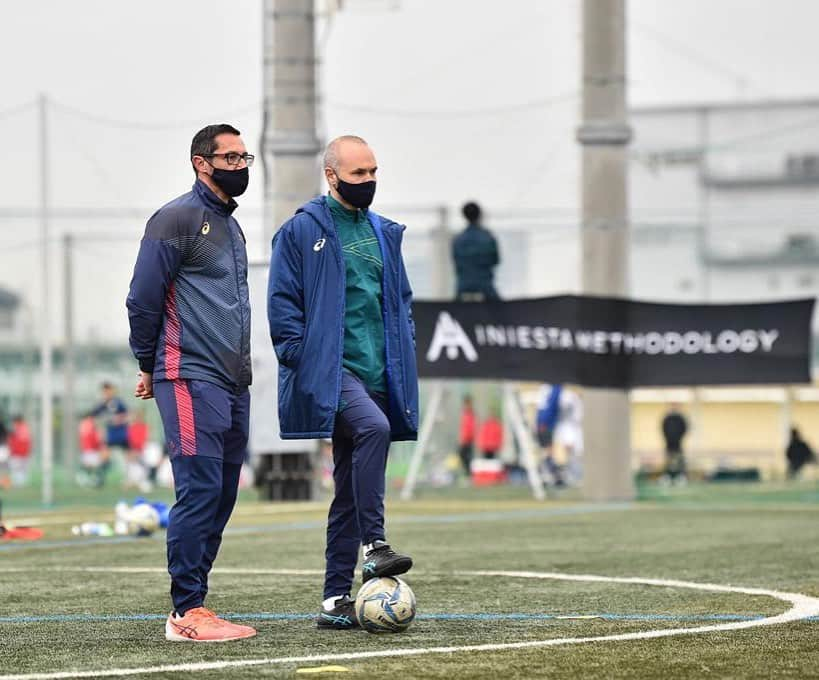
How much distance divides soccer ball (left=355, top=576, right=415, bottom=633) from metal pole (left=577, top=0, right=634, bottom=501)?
12455mm

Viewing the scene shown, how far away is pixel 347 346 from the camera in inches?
307

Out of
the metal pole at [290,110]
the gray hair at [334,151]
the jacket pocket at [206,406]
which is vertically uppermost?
the metal pole at [290,110]

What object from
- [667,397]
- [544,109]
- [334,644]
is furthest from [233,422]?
[667,397]

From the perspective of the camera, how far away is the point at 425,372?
769 inches

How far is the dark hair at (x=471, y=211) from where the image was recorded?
786 inches

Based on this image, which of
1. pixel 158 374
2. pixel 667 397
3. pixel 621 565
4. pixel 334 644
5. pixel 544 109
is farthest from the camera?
pixel 667 397

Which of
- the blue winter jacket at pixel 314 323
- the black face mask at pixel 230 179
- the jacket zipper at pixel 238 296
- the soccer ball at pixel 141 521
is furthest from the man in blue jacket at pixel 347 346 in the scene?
the soccer ball at pixel 141 521

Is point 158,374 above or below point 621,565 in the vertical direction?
above

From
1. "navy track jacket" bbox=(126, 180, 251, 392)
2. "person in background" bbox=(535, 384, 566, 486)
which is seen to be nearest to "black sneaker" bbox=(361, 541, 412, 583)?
"navy track jacket" bbox=(126, 180, 251, 392)

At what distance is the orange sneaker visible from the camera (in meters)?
7.29

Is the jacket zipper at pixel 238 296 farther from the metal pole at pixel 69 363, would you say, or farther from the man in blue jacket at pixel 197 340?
the metal pole at pixel 69 363

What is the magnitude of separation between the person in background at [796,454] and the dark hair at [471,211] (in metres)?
11.3

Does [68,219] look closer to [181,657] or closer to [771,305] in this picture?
[771,305]

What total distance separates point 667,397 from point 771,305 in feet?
57.0
